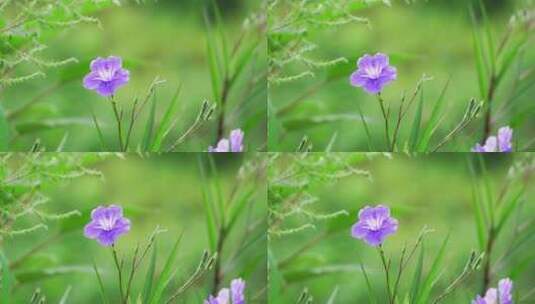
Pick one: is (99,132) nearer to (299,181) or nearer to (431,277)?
(299,181)

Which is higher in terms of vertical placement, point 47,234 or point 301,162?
point 301,162

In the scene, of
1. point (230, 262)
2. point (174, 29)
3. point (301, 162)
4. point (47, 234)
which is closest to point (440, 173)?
point (301, 162)

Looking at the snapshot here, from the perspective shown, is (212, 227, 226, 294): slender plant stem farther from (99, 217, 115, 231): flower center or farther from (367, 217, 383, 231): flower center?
(367, 217, 383, 231): flower center

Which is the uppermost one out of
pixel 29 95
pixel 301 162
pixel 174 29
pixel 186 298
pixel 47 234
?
pixel 174 29

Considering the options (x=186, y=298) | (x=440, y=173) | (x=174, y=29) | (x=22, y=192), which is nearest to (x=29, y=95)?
(x=22, y=192)

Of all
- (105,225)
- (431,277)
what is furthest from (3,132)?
(431,277)

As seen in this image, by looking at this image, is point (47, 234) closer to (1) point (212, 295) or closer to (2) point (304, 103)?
(1) point (212, 295)
